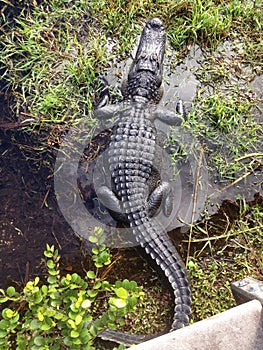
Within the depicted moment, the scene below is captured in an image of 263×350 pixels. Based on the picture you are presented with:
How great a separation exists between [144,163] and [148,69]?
0.84m

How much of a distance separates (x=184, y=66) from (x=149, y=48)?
1.22ft

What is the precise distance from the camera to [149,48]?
347cm

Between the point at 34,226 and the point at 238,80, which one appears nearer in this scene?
the point at 34,226

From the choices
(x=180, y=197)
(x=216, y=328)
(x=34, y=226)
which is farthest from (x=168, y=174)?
(x=216, y=328)

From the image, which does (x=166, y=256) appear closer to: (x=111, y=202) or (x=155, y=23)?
(x=111, y=202)

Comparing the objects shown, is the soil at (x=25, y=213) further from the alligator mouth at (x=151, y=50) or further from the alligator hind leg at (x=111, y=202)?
the alligator mouth at (x=151, y=50)

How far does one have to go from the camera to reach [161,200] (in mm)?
3240

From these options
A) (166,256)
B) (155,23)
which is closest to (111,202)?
(166,256)

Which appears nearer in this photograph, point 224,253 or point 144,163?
point 144,163

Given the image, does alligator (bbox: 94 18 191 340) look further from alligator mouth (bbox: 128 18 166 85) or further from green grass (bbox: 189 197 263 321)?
green grass (bbox: 189 197 263 321)

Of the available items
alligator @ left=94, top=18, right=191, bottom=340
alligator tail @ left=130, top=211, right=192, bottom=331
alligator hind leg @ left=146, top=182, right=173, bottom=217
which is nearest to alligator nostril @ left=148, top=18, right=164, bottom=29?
alligator @ left=94, top=18, right=191, bottom=340

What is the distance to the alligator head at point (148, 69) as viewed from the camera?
3.42 m

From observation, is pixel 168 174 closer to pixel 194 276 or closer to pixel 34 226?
pixel 194 276

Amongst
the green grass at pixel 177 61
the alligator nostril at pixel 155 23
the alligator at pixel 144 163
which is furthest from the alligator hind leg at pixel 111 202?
the alligator nostril at pixel 155 23
